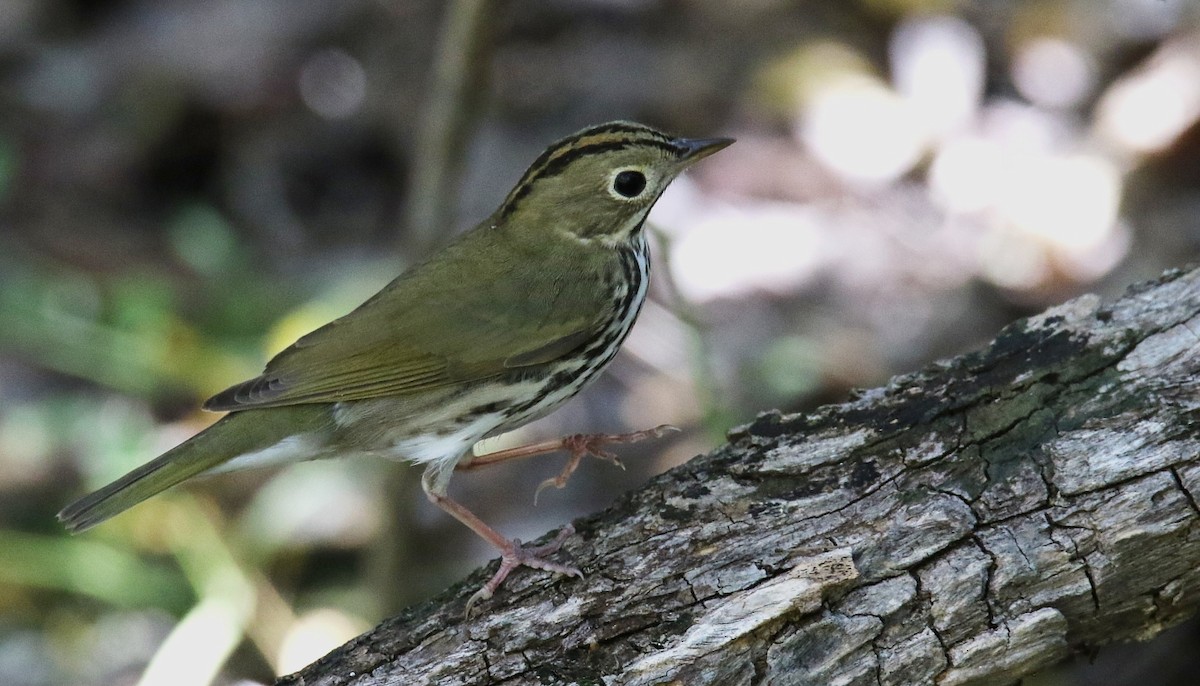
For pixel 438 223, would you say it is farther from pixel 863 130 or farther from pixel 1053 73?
pixel 1053 73

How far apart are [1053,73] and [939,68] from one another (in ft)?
2.00

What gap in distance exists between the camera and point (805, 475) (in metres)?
2.94

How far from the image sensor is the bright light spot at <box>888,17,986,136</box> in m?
6.32

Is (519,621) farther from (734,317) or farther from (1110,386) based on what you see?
(734,317)

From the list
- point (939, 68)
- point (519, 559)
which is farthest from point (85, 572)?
point (939, 68)

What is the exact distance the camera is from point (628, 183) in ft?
12.6

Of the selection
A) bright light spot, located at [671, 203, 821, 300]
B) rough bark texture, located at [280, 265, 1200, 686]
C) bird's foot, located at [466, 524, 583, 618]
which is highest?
bright light spot, located at [671, 203, 821, 300]

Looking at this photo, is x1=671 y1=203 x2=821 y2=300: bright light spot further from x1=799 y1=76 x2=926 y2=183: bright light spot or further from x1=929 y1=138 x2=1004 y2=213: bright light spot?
x1=929 y1=138 x2=1004 y2=213: bright light spot

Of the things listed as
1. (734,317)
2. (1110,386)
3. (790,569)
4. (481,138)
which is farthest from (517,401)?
(481,138)

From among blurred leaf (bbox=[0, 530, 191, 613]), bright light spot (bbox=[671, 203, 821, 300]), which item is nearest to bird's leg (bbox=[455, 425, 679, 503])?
blurred leaf (bbox=[0, 530, 191, 613])

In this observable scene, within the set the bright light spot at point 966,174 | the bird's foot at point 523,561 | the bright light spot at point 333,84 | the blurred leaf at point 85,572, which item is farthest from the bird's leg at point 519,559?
the bright light spot at point 333,84

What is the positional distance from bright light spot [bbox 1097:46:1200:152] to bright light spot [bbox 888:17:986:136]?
654 millimetres

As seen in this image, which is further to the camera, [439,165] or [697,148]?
[439,165]

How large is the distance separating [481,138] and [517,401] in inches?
133
